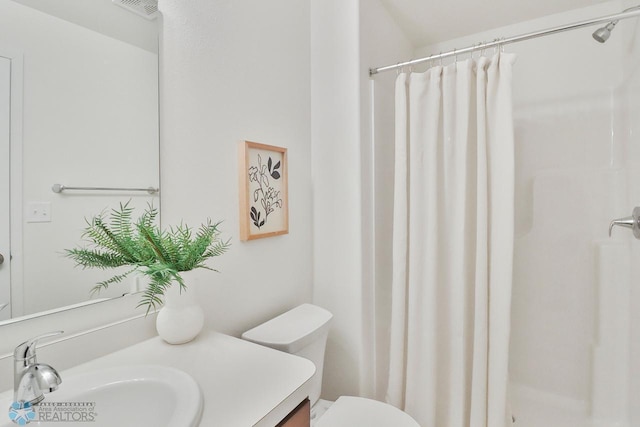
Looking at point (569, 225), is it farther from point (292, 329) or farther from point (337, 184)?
point (292, 329)

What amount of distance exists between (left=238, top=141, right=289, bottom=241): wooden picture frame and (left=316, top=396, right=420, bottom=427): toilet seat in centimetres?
77

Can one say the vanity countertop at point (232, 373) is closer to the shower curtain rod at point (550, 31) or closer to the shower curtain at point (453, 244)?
the shower curtain at point (453, 244)

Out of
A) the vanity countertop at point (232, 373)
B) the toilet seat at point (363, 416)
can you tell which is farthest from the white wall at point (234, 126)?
the toilet seat at point (363, 416)

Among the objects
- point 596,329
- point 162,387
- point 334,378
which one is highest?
point 162,387

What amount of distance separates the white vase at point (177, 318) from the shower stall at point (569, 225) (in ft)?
3.30

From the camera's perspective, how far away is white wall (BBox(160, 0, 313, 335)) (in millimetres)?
1066

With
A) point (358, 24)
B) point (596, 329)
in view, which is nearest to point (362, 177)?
point (358, 24)

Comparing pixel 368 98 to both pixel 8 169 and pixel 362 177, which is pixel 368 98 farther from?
pixel 8 169

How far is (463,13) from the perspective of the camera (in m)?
1.84

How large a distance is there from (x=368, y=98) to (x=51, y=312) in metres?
1.48

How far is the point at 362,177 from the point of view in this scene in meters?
1.59

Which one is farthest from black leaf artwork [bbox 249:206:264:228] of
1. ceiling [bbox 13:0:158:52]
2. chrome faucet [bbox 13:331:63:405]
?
chrome faucet [bbox 13:331:63:405]

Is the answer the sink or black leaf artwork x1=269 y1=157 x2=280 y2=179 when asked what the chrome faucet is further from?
black leaf artwork x1=269 y1=157 x2=280 y2=179

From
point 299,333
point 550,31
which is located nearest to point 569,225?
point 550,31
